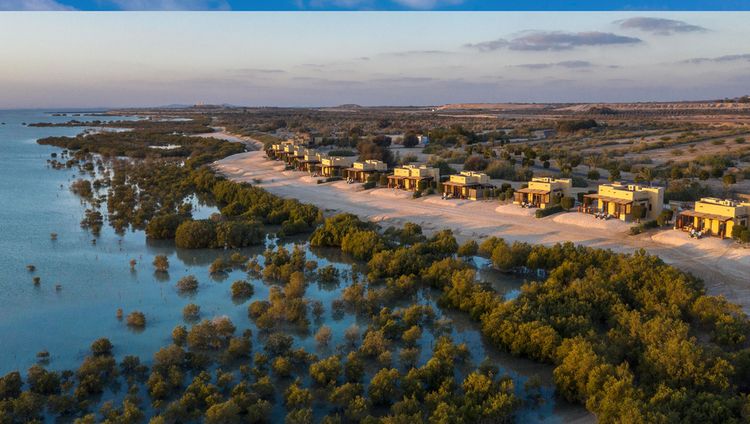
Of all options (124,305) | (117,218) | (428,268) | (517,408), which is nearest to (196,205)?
(117,218)

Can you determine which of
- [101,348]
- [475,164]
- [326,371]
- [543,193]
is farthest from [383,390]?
[475,164]

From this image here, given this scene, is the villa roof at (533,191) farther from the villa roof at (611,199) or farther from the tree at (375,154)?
the tree at (375,154)

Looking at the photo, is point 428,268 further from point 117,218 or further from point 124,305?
point 117,218

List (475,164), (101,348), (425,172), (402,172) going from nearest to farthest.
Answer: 1. (101,348)
2. (425,172)
3. (402,172)
4. (475,164)

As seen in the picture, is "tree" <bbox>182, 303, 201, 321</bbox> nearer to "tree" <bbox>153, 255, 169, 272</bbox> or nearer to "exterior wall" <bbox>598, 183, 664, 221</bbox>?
"tree" <bbox>153, 255, 169, 272</bbox>

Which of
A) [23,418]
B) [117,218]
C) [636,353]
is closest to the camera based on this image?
[23,418]

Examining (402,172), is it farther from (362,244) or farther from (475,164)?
(362,244)
